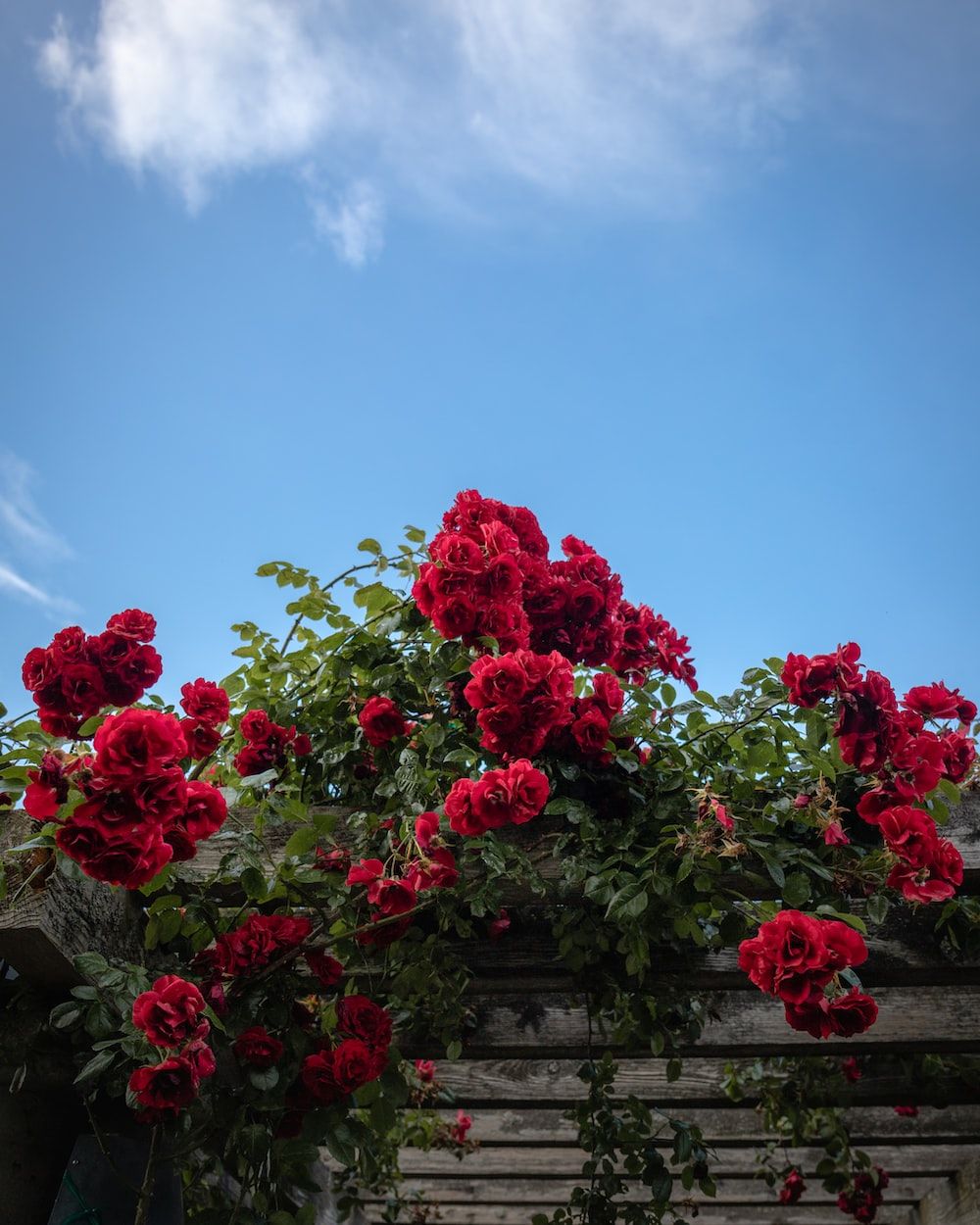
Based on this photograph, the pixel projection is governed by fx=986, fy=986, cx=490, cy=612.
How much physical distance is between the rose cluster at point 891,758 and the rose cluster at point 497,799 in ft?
1.74

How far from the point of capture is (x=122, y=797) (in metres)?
1.35

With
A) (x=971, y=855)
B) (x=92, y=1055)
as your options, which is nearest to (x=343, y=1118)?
(x=92, y=1055)

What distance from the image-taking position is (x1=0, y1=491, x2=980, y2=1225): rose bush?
1.47 meters

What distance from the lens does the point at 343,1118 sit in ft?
5.61

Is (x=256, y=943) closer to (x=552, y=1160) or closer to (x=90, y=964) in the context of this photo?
(x=90, y=964)

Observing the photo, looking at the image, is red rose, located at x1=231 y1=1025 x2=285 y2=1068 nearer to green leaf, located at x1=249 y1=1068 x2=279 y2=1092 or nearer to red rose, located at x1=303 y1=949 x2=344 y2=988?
green leaf, located at x1=249 y1=1068 x2=279 y2=1092

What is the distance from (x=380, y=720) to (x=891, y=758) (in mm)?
897

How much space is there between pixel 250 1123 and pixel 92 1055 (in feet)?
0.98

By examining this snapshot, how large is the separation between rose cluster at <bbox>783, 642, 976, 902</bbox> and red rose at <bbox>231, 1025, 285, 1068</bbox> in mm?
1060

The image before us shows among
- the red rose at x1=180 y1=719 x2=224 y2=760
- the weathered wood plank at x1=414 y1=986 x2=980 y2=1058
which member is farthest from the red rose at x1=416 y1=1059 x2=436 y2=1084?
the red rose at x1=180 y1=719 x2=224 y2=760

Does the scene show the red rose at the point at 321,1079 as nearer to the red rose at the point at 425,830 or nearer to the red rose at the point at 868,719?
the red rose at the point at 425,830

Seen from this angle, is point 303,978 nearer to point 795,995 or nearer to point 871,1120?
point 795,995

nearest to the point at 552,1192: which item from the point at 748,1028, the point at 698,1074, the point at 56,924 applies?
the point at 698,1074

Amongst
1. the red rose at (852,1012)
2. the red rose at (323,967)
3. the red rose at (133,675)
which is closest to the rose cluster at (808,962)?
the red rose at (852,1012)
